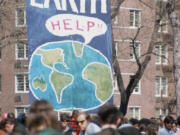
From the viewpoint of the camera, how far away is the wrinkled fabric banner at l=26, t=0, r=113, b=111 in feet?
39.1

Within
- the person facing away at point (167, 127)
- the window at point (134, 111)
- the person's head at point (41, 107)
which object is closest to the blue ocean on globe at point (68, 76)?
the person facing away at point (167, 127)

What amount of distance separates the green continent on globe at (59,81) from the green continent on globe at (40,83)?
167mm

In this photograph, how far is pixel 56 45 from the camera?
12086 mm

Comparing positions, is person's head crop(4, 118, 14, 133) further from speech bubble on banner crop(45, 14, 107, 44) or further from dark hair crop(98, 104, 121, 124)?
dark hair crop(98, 104, 121, 124)

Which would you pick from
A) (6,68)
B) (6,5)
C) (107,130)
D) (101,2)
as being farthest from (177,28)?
(6,68)

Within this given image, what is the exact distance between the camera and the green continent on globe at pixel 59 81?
1195cm

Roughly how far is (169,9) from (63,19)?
14.7m

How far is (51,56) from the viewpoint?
1202 centimetres

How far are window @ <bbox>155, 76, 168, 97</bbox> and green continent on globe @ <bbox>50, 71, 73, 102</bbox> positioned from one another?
141 ft

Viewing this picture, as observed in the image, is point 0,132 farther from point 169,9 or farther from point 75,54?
point 169,9

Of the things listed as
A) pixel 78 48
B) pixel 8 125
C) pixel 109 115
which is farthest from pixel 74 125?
pixel 109 115

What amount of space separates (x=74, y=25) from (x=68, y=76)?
95 centimetres

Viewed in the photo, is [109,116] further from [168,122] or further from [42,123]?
[168,122]

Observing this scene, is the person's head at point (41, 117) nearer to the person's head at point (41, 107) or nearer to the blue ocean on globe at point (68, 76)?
the person's head at point (41, 107)
